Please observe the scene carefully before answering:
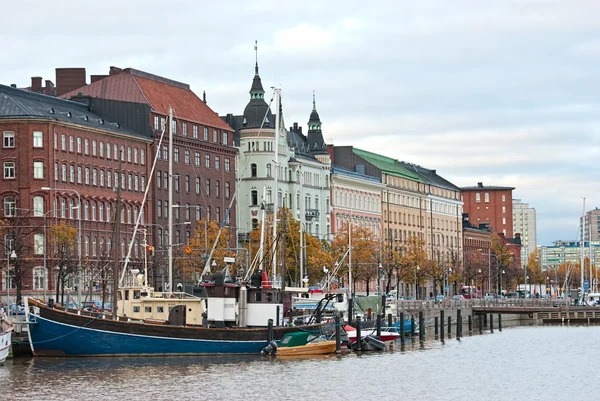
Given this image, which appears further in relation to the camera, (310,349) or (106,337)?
(310,349)

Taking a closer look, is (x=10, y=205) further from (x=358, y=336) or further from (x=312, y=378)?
(x=312, y=378)

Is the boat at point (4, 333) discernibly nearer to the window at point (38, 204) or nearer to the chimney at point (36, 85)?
the window at point (38, 204)

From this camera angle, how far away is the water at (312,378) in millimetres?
80688

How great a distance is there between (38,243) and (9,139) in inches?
468

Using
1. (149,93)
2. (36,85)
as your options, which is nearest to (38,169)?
(36,85)

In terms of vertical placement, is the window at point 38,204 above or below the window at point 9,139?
below

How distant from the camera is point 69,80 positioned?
583ft

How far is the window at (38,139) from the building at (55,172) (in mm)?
95

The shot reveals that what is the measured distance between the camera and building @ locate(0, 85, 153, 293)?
14500 cm

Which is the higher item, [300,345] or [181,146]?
[181,146]

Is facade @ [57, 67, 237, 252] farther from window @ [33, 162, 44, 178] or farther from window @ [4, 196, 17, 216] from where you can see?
window @ [4, 196, 17, 216]

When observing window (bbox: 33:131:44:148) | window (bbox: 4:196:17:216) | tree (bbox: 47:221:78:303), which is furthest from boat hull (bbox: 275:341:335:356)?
window (bbox: 33:131:44:148)

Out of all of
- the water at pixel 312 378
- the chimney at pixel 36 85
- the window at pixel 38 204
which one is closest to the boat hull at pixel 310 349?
the water at pixel 312 378

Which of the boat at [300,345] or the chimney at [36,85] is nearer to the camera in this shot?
the boat at [300,345]
